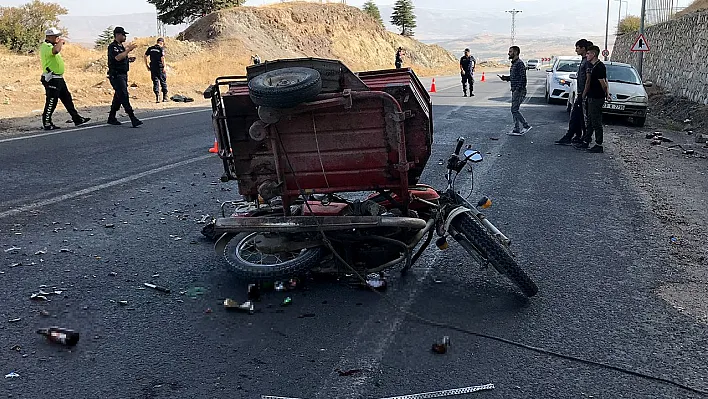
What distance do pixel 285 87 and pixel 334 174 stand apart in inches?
31.9

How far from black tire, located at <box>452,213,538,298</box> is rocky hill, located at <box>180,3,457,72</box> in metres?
41.5

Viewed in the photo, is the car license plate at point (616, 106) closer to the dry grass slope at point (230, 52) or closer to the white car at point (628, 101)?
the white car at point (628, 101)

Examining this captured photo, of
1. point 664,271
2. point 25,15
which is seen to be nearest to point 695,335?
point 664,271

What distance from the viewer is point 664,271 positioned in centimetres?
499

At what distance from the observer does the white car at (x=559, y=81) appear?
67.0ft

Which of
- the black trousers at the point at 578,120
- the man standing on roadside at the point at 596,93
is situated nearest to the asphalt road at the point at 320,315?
the man standing on roadside at the point at 596,93

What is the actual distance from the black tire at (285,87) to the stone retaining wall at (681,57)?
55.4ft

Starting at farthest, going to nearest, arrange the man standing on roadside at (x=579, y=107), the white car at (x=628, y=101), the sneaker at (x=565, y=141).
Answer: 1. the white car at (x=628, y=101)
2. the sneaker at (x=565, y=141)
3. the man standing on roadside at (x=579, y=107)

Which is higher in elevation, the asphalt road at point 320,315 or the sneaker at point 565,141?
the asphalt road at point 320,315

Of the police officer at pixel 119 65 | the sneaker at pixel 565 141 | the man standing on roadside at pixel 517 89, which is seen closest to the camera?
the sneaker at pixel 565 141

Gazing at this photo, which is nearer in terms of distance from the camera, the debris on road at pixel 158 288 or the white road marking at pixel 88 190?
the debris on road at pixel 158 288

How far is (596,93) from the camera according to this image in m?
11.0

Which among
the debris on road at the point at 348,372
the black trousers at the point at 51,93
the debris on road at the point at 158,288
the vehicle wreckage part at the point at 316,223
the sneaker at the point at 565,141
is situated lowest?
the sneaker at the point at 565,141

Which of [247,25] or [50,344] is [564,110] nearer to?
[50,344]
